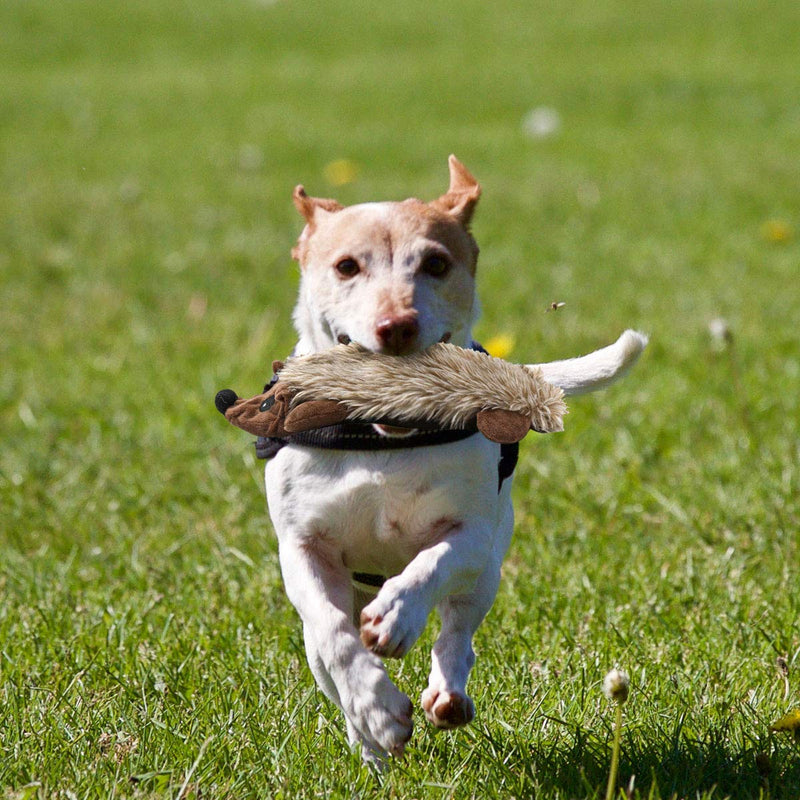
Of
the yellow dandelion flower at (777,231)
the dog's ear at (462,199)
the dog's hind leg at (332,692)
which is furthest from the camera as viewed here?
the yellow dandelion flower at (777,231)

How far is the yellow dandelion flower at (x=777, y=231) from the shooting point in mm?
7625

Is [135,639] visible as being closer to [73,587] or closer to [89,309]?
[73,587]

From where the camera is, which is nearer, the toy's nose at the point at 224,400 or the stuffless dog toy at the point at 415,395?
the stuffless dog toy at the point at 415,395

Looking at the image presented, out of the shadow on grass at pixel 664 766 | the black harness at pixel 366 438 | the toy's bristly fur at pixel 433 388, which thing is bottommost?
the shadow on grass at pixel 664 766

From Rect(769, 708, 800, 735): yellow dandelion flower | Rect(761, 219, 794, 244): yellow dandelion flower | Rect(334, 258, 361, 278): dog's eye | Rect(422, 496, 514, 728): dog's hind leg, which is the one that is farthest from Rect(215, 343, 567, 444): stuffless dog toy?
Rect(761, 219, 794, 244): yellow dandelion flower

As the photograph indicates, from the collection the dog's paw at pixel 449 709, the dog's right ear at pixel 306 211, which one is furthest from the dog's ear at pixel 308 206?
the dog's paw at pixel 449 709

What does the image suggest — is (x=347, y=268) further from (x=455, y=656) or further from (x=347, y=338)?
(x=455, y=656)

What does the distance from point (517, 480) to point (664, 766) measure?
2081 mm

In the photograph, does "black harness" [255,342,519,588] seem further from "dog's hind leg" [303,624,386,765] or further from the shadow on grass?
the shadow on grass

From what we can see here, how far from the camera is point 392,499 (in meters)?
2.30

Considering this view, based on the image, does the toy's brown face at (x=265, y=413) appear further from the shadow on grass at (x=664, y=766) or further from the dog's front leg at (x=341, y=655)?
the shadow on grass at (x=664, y=766)

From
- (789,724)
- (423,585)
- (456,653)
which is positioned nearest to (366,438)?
(423,585)

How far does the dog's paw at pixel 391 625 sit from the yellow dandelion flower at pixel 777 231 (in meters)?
6.17

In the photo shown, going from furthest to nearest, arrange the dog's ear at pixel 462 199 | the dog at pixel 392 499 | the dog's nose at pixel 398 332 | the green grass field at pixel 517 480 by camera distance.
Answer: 1. the dog's ear at pixel 462 199
2. the green grass field at pixel 517 480
3. the dog's nose at pixel 398 332
4. the dog at pixel 392 499
